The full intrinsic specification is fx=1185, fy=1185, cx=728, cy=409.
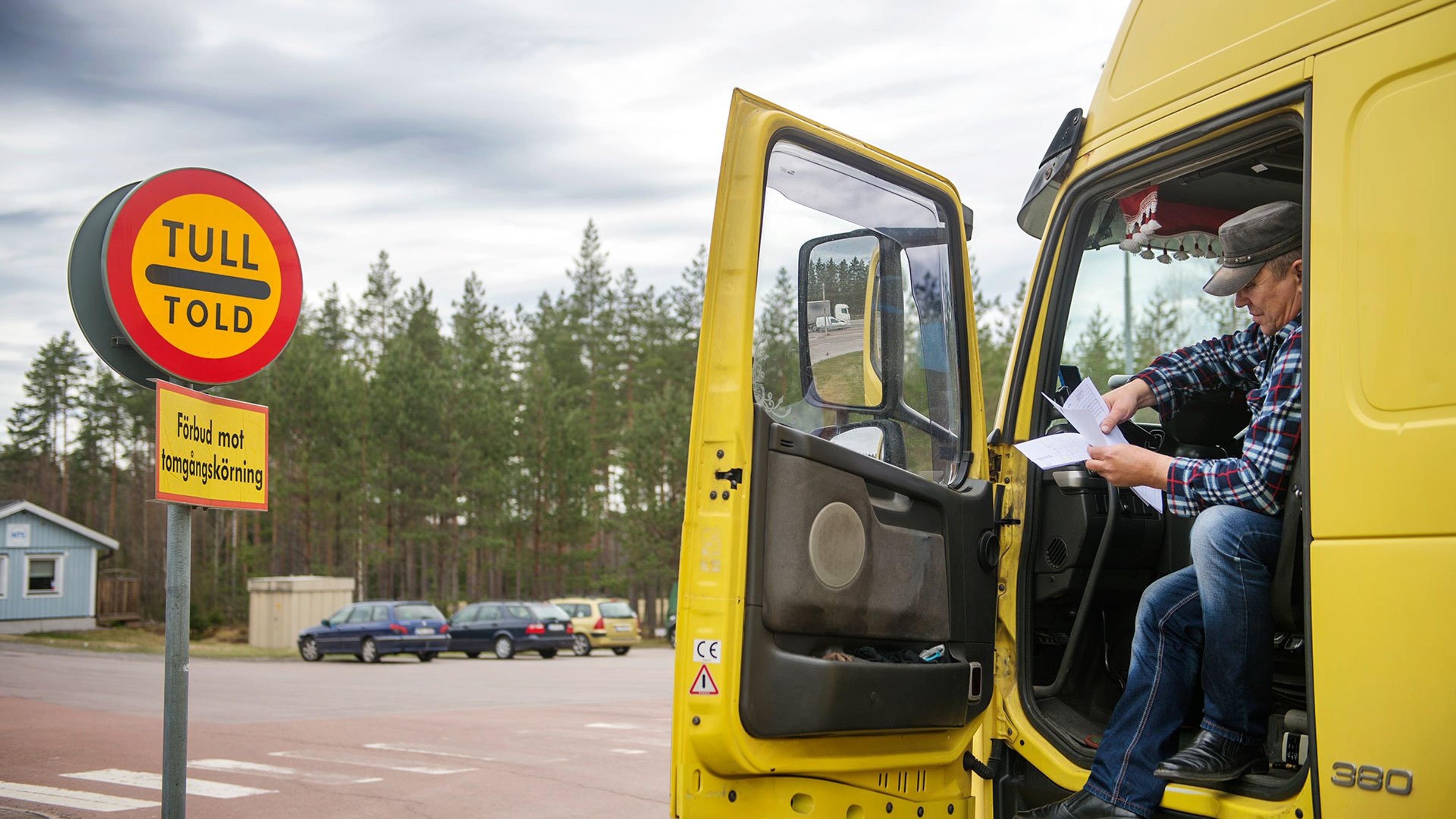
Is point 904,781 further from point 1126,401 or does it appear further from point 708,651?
point 1126,401

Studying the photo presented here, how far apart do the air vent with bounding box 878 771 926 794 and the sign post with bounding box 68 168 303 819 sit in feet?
7.44

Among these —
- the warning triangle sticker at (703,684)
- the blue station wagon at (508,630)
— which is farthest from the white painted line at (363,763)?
the blue station wagon at (508,630)

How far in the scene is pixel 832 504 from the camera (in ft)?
9.98

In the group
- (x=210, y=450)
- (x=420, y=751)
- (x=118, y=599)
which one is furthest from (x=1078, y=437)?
(x=118, y=599)

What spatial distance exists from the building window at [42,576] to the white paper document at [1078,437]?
43524 mm

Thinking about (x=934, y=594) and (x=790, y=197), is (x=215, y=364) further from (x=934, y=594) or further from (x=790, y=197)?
(x=934, y=594)

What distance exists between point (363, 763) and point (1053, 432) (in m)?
7.85

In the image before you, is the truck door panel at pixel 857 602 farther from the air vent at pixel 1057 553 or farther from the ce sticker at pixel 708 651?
the air vent at pixel 1057 553

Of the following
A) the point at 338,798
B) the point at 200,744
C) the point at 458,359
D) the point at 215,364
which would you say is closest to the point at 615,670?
the point at 200,744

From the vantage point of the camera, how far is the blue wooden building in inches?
1521

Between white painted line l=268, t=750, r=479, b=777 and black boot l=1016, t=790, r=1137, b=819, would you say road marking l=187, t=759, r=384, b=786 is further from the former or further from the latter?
black boot l=1016, t=790, r=1137, b=819

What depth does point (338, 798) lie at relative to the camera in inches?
317

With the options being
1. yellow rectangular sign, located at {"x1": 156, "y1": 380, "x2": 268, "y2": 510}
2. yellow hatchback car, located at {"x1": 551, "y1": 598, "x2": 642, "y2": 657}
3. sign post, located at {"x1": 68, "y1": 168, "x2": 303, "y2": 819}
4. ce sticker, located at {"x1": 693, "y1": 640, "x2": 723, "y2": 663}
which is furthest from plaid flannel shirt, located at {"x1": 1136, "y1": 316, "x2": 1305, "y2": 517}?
yellow hatchback car, located at {"x1": 551, "y1": 598, "x2": 642, "y2": 657}

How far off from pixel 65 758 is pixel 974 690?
9.15 meters
